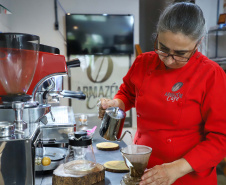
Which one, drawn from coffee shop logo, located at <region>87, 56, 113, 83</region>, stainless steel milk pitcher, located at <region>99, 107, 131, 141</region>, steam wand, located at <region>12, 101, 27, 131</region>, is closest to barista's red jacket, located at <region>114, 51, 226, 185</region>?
stainless steel milk pitcher, located at <region>99, 107, 131, 141</region>

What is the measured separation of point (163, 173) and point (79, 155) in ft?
1.18

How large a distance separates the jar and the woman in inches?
10.0

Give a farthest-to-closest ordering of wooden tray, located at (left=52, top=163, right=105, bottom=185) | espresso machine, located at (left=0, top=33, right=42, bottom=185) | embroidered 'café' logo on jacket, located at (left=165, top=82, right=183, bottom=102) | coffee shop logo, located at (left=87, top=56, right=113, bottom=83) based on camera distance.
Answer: coffee shop logo, located at (left=87, top=56, right=113, bottom=83)
embroidered 'café' logo on jacket, located at (left=165, top=82, right=183, bottom=102)
wooden tray, located at (left=52, top=163, right=105, bottom=185)
espresso machine, located at (left=0, top=33, right=42, bottom=185)

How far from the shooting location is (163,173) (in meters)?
0.87

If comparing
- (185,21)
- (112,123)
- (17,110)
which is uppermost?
(185,21)

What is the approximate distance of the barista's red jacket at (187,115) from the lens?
37.3 inches

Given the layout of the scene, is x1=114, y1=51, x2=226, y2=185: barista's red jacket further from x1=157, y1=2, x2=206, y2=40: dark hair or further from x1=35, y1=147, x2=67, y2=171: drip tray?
x1=35, y1=147, x2=67, y2=171: drip tray

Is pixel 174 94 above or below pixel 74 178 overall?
above

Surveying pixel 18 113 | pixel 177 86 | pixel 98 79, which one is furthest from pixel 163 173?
pixel 98 79

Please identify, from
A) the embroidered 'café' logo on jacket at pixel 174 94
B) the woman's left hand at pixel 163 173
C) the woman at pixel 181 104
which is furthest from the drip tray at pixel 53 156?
the embroidered 'café' logo on jacket at pixel 174 94

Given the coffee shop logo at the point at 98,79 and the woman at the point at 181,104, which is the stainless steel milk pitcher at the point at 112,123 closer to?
the woman at the point at 181,104

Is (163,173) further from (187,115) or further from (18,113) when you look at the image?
(18,113)

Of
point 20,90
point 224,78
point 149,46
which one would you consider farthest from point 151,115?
point 149,46

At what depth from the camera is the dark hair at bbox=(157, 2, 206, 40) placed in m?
0.93
